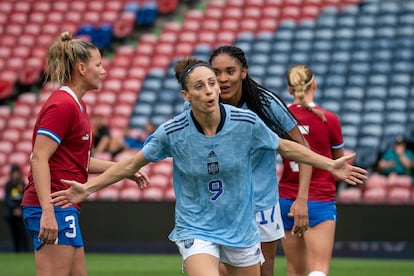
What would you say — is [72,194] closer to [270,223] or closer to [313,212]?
[270,223]

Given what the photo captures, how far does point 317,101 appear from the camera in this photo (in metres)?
20.0

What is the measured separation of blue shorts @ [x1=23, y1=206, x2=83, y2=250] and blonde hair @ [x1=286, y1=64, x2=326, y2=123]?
2.63 metres

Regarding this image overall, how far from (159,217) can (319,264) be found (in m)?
9.01

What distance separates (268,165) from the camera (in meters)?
7.30

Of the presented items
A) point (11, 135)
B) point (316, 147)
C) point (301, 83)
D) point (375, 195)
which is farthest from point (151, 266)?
point (11, 135)

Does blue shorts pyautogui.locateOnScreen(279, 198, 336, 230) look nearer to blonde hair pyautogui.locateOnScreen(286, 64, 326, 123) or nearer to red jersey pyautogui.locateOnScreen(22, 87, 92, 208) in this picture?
blonde hair pyautogui.locateOnScreen(286, 64, 326, 123)

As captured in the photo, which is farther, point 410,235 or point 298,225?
point 410,235

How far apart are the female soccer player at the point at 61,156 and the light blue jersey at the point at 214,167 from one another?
2.14 ft

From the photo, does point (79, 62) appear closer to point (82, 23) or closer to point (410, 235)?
point (410, 235)

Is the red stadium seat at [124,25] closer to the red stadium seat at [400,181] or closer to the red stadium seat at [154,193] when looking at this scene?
the red stadium seat at [154,193]

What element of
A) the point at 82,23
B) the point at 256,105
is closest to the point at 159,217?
the point at 82,23

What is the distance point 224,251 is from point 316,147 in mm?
2333

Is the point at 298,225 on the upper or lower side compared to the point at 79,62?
lower

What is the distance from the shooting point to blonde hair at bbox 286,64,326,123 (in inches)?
326
